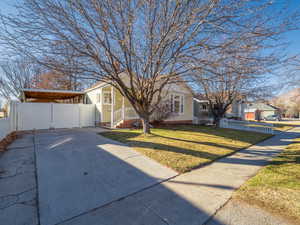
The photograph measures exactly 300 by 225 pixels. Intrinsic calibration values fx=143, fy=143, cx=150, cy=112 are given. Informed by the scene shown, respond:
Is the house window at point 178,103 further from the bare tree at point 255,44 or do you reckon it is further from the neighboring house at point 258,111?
the neighboring house at point 258,111

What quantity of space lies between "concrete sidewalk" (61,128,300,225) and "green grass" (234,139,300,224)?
9.0 inches

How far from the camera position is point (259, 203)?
246cm

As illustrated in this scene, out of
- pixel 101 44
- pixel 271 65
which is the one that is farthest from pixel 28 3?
pixel 271 65

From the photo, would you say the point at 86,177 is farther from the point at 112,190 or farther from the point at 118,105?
the point at 118,105

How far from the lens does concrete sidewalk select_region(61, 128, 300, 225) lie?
2072 millimetres

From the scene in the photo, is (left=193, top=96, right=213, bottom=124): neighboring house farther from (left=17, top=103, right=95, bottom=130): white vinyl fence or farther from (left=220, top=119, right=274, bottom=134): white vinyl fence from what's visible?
(left=17, top=103, right=95, bottom=130): white vinyl fence

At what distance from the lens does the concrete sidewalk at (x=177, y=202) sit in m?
2.07

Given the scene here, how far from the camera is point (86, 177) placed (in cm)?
331

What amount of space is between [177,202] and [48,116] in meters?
10.9

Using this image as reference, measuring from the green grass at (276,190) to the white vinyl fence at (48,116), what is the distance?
1102 centimetres

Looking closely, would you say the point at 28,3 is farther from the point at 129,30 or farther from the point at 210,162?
the point at 210,162

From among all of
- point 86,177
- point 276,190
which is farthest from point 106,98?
point 276,190

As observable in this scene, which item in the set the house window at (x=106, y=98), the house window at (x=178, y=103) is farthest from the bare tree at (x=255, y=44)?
the house window at (x=178, y=103)

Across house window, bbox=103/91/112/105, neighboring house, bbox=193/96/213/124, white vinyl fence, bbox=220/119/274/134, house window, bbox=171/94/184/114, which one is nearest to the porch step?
house window, bbox=103/91/112/105
